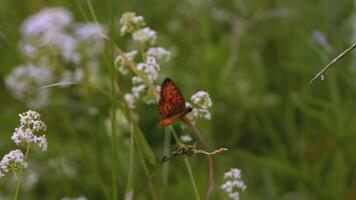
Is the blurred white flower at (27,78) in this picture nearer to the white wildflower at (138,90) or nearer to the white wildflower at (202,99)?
the white wildflower at (138,90)

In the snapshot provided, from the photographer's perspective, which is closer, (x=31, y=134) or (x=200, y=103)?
(x=31, y=134)

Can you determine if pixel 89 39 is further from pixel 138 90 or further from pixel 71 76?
pixel 138 90

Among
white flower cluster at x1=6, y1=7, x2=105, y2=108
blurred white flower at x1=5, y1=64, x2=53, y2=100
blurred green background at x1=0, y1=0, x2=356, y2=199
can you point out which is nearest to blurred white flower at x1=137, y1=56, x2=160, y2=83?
blurred green background at x1=0, y1=0, x2=356, y2=199

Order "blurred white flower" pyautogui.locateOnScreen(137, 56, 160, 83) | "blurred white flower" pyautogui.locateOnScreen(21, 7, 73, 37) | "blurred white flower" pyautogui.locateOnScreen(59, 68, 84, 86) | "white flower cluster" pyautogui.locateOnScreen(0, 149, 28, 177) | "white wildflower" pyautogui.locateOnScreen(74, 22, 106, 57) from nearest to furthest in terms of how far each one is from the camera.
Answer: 1. "white flower cluster" pyautogui.locateOnScreen(0, 149, 28, 177)
2. "blurred white flower" pyautogui.locateOnScreen(137, 56, 160, 83)
3. "blurred white flower" pyautogui.locateOnScreen(59, 68, 84, 86)
4. "white wildflower" pyautogui.locateOnScreen(74, 22, 106, 57)
5. "blurred white flower" pyautogui.locateOnScreen(21, 7, 73, 37)

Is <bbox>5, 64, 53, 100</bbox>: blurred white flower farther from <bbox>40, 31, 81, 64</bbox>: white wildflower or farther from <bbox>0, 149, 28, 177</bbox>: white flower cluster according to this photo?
<bbox>0, 149, 28, 177</bbox>: white flower cluster

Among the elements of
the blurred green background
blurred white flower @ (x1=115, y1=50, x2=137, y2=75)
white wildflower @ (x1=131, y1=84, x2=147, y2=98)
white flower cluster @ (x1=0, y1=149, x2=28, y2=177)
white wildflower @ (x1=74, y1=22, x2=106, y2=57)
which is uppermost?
white wildflower @ (x1=74, y1=22, x2=106, y2=57)

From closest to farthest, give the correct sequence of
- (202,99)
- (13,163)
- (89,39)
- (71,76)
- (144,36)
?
1. (13,163)
2. (202,99)
3. (144,36)
4. (71,76)
5. (89,39)

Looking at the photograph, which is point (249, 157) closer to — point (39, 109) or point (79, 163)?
point (79, 163)

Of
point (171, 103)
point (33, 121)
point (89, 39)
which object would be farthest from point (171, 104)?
point (89, 39)
